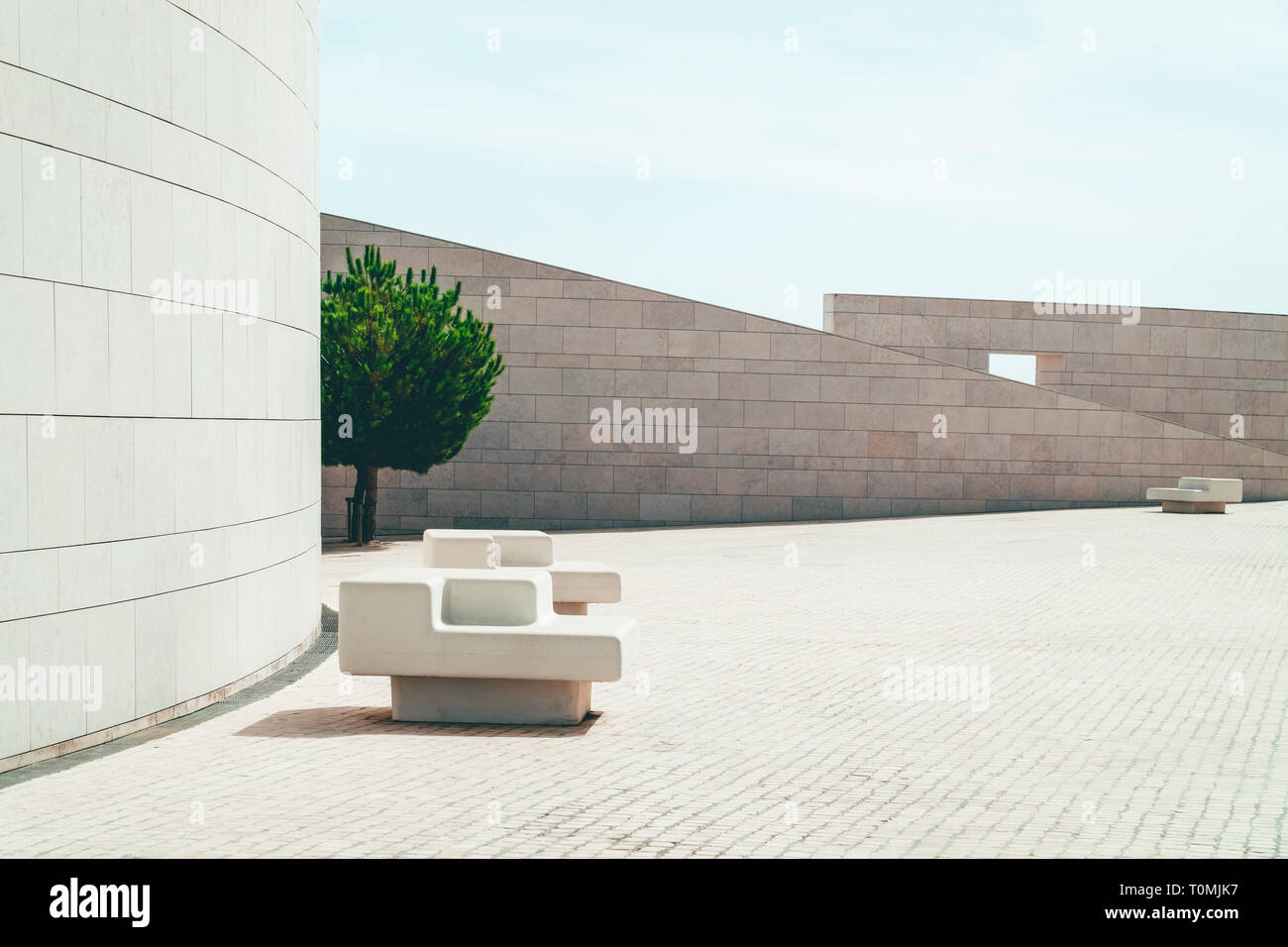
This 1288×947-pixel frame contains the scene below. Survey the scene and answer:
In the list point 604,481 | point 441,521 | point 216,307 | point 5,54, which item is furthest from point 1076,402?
point 5,54

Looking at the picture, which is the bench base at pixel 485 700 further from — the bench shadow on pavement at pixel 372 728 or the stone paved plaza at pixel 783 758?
the stone paved plaza at pixel 783 758

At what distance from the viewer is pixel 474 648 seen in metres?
8.66

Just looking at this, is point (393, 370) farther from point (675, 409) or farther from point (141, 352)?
point (141, 352)

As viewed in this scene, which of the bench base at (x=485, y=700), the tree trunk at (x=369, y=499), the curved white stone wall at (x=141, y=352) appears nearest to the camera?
the curved white stone wall at (x=141, y=352)

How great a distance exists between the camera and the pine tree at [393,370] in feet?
76.6

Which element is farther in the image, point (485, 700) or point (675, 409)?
point (675, 409)

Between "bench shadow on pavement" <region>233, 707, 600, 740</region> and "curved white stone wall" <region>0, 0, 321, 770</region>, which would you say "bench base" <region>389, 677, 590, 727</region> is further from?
"curved white stone wall" <region>0, 0, 321, 770</region>

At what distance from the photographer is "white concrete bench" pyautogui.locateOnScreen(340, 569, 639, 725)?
28.2 ft

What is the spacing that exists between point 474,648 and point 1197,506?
24.3m

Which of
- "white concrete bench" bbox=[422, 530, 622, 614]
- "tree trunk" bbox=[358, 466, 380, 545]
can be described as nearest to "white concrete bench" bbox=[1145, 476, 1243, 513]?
"tree trunk" bbox=[358, 466, 380, 545]

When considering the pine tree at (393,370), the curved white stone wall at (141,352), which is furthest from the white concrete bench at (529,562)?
the pine tree at (393,370)

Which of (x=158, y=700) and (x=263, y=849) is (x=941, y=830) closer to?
(x=263, y=849)

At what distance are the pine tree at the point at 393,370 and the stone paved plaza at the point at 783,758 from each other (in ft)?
33.7

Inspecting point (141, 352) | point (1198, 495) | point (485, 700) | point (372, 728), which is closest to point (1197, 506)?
point (1198, 495)
